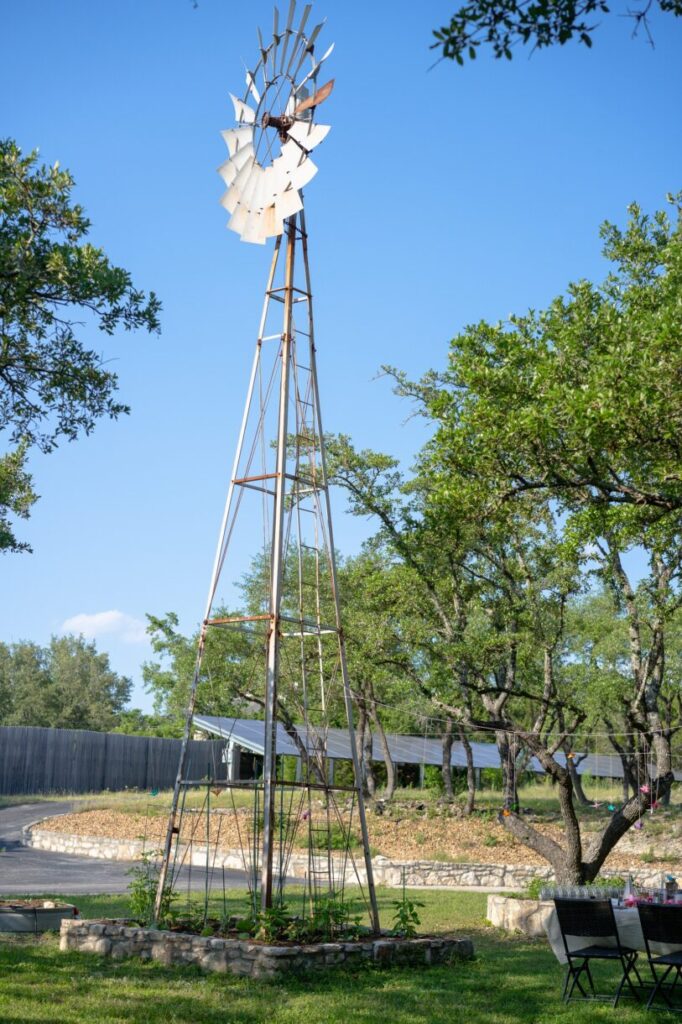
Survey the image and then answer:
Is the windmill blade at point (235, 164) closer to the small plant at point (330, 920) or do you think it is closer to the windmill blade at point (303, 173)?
the windmill blade at point (303, 173)

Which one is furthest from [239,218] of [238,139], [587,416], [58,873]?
[58,873]

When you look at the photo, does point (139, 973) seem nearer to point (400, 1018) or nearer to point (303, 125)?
point (400, 1018)

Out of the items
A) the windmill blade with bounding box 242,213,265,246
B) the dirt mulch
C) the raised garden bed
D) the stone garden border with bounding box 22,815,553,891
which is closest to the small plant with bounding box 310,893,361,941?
the raised garden bed

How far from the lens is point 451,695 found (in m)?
17.8

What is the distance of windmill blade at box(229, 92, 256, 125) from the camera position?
11.9 meters

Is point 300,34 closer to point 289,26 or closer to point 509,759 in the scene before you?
point 289,26

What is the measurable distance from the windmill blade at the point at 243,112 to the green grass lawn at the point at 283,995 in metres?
9.17

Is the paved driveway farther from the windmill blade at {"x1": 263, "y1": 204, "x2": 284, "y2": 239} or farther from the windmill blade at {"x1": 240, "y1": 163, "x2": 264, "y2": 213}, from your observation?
the windmill blade at {"x1": 240, "y1": 163, "x2": 264, "y2": 213}

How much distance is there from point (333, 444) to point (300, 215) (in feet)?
20.7

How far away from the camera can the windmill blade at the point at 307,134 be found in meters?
11.4

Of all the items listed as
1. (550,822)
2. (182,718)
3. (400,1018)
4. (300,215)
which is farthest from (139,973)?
(182,718)

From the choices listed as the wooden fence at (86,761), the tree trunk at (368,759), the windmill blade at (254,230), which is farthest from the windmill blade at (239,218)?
the wooden fence at (86,761)

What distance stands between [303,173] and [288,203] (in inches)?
14.8

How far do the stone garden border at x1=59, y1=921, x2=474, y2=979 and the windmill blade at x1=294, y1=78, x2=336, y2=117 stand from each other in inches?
353
